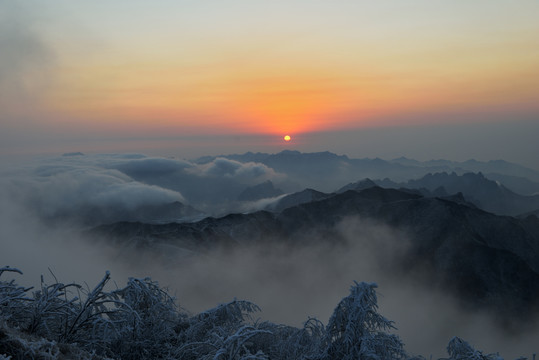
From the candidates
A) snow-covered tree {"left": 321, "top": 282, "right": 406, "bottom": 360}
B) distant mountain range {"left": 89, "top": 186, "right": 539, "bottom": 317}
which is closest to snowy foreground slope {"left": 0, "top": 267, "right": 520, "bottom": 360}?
snow-covered tree {"left": 321, "top": 282, "right": 406, "bottom": 360}

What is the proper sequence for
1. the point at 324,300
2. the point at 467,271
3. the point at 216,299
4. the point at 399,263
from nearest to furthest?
the point at 216,299
the point at 467,271
the point at 324,300
the point at 399,263

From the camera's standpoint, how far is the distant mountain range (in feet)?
399

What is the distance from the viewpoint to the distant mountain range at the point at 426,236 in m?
122

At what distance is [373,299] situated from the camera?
906cm

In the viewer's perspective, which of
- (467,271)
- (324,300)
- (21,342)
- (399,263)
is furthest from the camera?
(399,263)

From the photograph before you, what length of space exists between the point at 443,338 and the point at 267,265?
66.9m

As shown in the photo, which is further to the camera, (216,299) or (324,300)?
(324,300)

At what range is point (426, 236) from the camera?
143750 millimetres

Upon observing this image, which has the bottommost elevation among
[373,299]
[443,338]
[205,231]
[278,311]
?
[443,338]

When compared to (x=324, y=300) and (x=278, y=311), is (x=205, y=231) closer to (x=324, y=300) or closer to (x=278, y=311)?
(x=278, y=311)

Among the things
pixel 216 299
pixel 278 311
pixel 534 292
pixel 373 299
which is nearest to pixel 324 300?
pixel 278 311

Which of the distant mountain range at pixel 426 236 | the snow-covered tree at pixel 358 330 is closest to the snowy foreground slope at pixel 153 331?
the snow-covered tree at pixel 358 330

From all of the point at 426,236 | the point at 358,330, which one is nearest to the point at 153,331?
the point at 358,330

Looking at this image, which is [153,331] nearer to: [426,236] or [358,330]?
[358,330]
